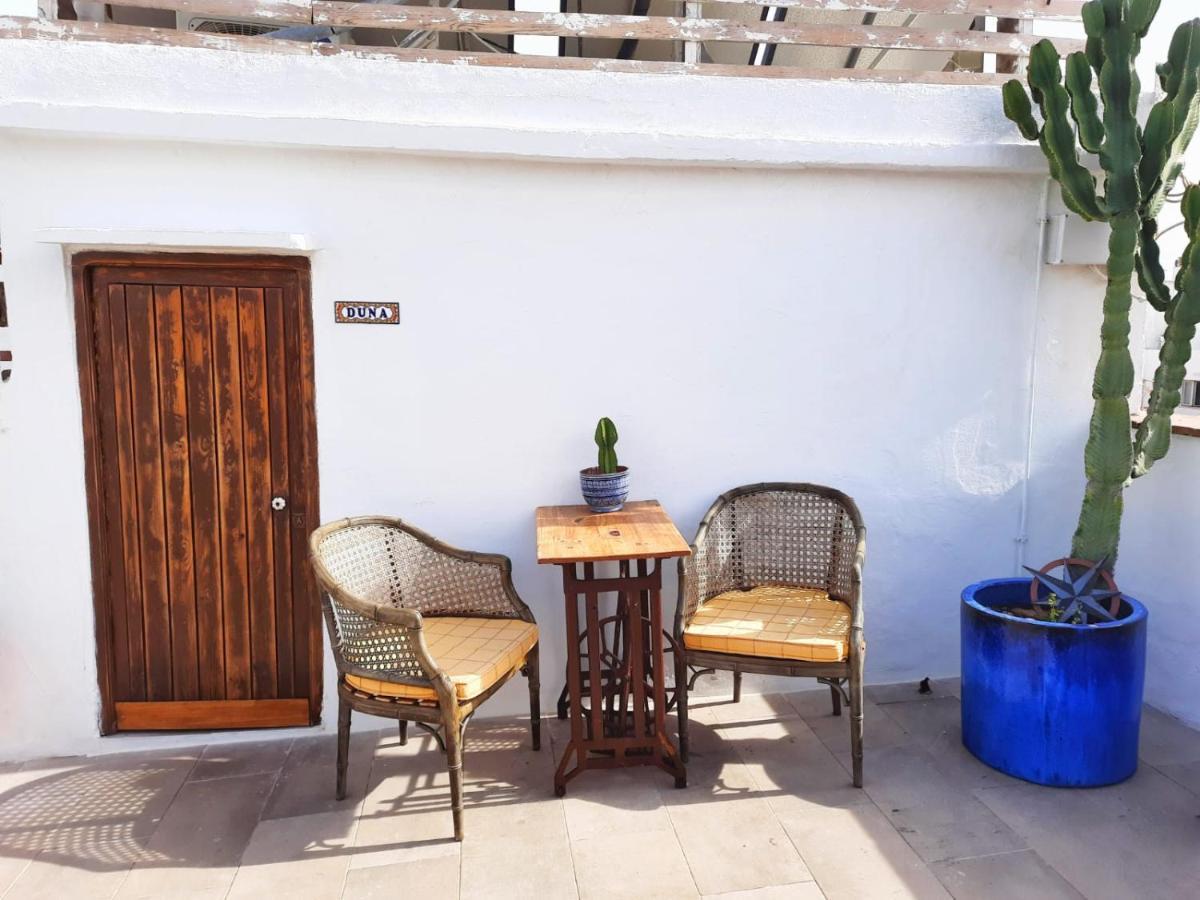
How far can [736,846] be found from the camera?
2.88 m

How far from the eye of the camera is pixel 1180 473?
3.78m

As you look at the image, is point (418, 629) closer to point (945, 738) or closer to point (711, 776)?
point (711, 776)

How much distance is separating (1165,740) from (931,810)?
1325 millimetres

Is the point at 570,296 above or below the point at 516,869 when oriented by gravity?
above

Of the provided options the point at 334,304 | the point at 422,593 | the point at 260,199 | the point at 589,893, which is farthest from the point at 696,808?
the point at 260,199

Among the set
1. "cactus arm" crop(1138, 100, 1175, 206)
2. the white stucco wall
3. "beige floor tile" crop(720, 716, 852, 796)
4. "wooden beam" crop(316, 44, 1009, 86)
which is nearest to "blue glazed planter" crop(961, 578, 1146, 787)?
"beige floor tile" crop(720, 716, 852, 796)

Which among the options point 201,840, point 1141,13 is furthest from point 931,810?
point 1141,13

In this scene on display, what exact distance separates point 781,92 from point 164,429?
304cm

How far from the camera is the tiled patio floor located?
271cm

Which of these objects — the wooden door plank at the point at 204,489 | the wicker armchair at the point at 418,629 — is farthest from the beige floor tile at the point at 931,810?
the wooden door plank at the point at 204,489

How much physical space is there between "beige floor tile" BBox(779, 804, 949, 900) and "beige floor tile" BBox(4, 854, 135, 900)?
225 cm

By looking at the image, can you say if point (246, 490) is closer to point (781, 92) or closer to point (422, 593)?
point (422, 593)

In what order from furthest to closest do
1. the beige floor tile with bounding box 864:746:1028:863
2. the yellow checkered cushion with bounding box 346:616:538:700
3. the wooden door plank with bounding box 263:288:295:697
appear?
1. the wooden door plank with bounding box 263:288:295:697
2. the yellow checkered cushion with bounding box 346:616:538:700
3. the beige floor tile with bounding box 864:746:1028:863

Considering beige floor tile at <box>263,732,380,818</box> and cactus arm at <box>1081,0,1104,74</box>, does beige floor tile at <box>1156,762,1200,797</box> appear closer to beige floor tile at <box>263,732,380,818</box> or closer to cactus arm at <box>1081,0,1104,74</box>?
cactus arm at <box>1081,0,1104,74</box>
